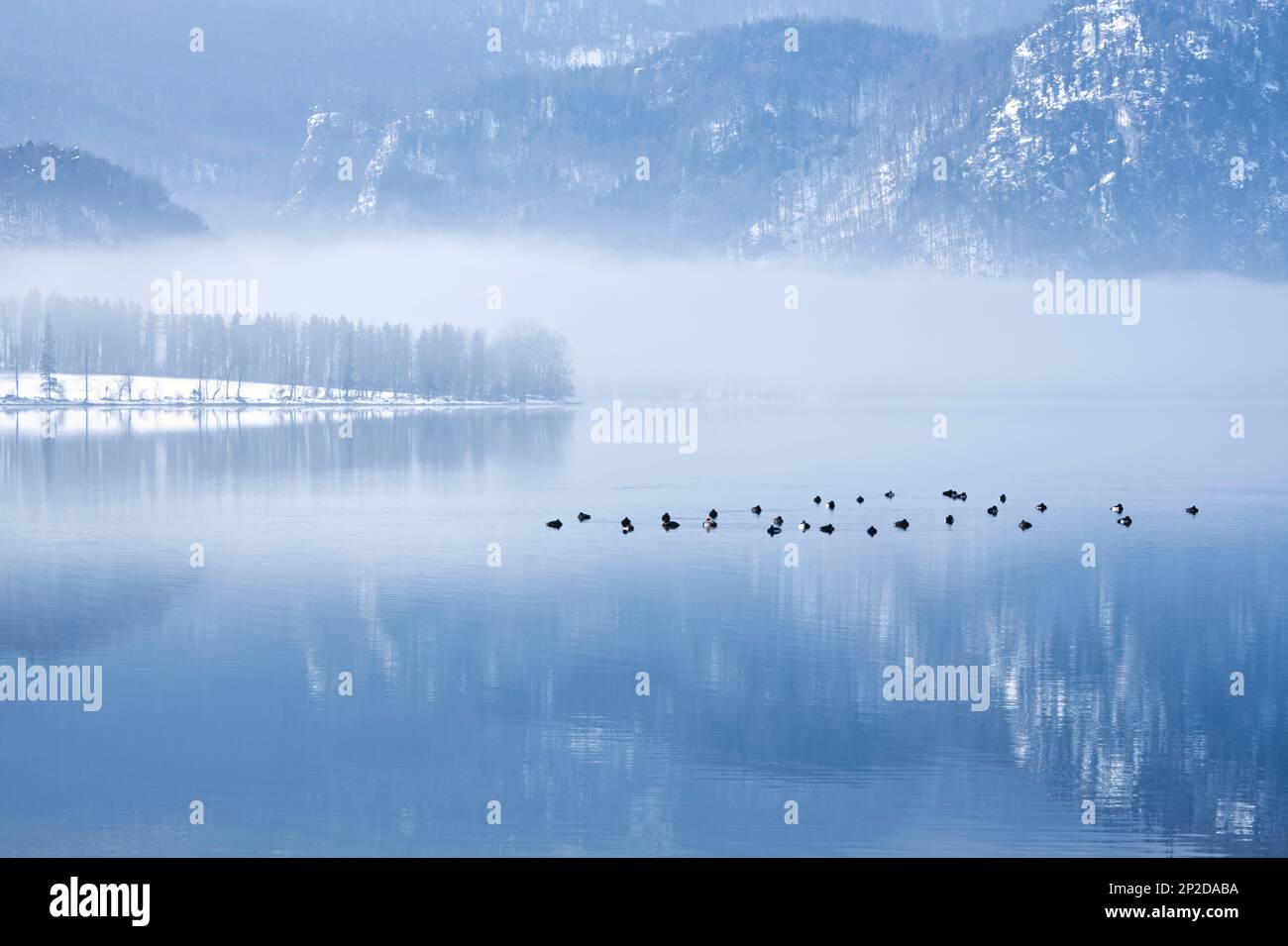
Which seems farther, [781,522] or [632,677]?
[781,522]

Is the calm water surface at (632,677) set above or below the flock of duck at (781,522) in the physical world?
below

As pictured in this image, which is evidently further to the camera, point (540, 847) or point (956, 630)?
point (956, 630)

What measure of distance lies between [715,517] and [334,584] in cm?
2143

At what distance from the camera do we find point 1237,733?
30.1 m

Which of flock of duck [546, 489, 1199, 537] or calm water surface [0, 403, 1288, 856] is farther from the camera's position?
flock of duck [546, 489, 1199, 537]

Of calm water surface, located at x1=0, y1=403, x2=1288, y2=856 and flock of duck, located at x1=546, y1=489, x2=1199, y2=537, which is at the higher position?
flock of duck, located at x1=546, y1=489, x2=1199, y2=537

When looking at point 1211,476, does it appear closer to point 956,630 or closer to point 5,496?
point 956,630

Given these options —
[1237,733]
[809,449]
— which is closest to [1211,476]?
[809,449]

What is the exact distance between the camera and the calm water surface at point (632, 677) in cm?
2464

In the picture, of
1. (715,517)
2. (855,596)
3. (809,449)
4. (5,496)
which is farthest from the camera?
(809,449)

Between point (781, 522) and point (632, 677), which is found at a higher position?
point (781, 522)

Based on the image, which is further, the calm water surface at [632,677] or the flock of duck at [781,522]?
the flock of duck at [781,522]

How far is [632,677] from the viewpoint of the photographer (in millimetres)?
34656

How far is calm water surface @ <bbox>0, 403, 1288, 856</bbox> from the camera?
80.8ft
